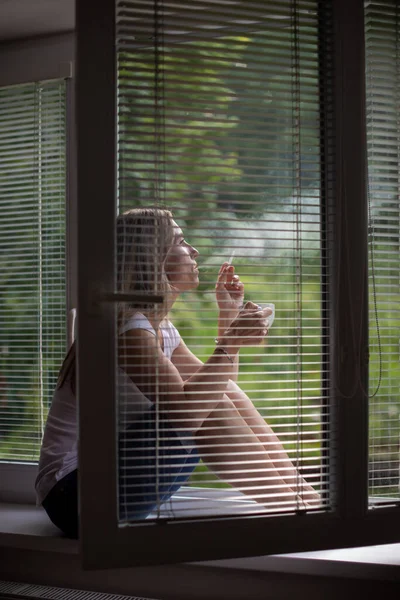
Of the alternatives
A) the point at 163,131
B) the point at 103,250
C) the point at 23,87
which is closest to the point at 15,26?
the point at 23,87

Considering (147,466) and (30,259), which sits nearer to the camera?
(147,466)

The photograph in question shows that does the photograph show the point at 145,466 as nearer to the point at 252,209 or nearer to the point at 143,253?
the point at 143,253

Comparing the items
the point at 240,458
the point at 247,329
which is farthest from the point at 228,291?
the point at 240,458

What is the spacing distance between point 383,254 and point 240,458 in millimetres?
651

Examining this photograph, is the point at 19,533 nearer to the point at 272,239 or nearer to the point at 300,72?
the point at 272,239

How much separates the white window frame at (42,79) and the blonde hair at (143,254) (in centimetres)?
77

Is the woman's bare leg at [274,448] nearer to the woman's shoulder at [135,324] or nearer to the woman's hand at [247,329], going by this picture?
the woman's hand at [247,329]

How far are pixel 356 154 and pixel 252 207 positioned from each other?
12.0 inches

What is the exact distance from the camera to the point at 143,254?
159 centimetres

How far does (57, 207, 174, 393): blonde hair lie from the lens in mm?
1579

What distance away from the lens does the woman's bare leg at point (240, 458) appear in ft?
5.45

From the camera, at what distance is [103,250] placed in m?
1.55

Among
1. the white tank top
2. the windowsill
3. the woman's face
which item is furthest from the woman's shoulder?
the windowsill

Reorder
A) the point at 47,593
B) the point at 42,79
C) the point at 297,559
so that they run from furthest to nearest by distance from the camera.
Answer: the point at 42,79, the point at 47,593, the point at 297,559
